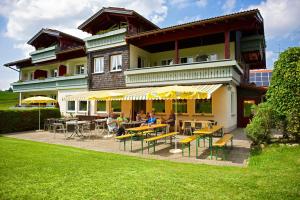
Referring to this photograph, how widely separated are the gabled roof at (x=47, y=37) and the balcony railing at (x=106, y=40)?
24.2ft

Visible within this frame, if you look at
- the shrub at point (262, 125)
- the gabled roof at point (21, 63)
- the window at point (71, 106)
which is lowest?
the shrub at point (262, 125)

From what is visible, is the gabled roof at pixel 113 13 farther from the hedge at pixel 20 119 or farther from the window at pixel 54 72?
the window at pixel 54 72

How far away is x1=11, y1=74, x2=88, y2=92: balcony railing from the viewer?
24.2 meters

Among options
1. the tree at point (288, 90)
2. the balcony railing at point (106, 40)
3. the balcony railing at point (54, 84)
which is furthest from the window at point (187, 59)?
the tree at point (288, 90)

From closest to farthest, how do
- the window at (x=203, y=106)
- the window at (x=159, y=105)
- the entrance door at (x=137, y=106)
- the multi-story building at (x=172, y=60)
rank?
the multi-story building at (x=172, y=60) → the window at (x=203, y=106) → the window at (x=159, y=105) → the entrance door at (x=137, y=106)

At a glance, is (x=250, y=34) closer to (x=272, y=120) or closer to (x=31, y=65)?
(x=272, y=120)

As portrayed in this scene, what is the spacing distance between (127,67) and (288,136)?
1408cm

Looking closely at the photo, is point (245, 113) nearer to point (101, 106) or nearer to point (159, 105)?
point (159, 105)

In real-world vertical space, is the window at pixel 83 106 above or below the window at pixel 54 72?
below

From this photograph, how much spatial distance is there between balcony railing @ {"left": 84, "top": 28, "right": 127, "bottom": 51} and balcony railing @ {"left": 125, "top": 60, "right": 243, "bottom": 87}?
3336 millimetres

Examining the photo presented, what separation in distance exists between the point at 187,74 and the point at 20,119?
1381cm

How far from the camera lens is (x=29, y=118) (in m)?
19.5

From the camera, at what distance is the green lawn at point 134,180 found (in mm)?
4805

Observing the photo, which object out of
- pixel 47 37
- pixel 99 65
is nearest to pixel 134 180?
pixel 99 65
